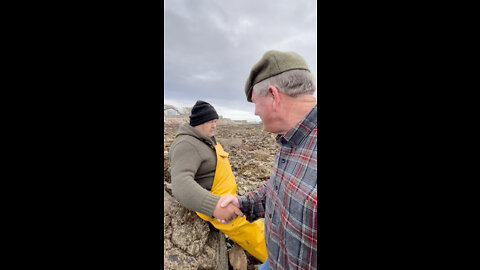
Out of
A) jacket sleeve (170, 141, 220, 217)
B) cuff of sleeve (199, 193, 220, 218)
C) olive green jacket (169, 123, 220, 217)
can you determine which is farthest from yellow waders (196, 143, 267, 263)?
cuff of sleeve (199, 193, 220, 218)

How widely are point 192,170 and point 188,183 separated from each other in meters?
0.14

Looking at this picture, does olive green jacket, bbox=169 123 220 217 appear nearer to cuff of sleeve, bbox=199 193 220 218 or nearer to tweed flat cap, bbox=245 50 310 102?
cuff of sleeve, bbox=199 193 220 218

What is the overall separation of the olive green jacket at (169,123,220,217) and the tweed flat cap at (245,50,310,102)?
0.91m

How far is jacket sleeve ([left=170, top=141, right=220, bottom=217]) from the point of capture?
142 cm

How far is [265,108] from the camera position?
1.13m

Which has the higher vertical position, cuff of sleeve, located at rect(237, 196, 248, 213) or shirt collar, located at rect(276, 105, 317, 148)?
shirt collar, located at rect(276, 105, 317, 148)

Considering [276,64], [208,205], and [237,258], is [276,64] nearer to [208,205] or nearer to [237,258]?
[208,205]

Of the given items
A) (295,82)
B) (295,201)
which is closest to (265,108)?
(295,82)

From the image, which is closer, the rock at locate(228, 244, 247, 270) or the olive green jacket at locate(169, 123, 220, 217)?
the olive green jacket at locate(169, 123, 220, 217)
